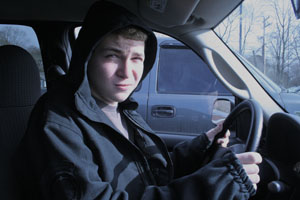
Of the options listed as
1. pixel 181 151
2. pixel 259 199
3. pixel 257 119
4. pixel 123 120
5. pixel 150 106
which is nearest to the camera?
pixel 257 119

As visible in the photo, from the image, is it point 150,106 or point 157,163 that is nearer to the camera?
point 157,163

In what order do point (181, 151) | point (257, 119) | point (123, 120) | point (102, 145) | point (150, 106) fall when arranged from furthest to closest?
point (150, 106) < point (181, 151) < point (123, 120) < point (257, 119) < point (102, 145)

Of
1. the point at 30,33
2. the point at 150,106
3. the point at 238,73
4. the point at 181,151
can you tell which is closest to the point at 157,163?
the point at 181,151

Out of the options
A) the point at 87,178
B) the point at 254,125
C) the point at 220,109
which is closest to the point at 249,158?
the point at 254,125

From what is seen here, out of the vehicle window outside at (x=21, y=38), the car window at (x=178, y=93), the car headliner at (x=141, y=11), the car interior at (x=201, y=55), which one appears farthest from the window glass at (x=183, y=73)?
the vehicle window outside at (x=21, y=38)

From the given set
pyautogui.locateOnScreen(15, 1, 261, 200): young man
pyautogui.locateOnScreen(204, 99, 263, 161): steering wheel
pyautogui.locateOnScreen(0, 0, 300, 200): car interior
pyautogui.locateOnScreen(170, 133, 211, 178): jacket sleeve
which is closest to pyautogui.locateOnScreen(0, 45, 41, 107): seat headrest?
pyautogui.locateOnScreen(0, 0, 300, 200): car interior

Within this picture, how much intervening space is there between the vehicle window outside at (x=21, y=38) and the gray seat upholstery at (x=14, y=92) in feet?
3.30

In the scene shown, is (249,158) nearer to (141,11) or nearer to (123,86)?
(123,86)

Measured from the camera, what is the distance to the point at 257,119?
47.2 inches

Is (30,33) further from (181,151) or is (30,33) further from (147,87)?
(181,151)

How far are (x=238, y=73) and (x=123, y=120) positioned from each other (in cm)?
90

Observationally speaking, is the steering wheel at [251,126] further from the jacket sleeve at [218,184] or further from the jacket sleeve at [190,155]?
the jacket sleeve at [218,184]

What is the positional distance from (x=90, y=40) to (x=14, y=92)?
2.04 feet

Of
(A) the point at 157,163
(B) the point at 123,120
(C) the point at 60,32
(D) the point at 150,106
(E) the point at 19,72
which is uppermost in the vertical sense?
(C) the point at 60,32
